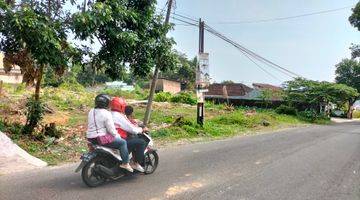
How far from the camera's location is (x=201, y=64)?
69.2 feet

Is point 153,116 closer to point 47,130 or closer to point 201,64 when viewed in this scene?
point 201,64

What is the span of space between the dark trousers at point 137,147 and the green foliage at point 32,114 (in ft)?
18.3

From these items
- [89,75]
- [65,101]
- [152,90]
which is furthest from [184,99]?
[152,90]

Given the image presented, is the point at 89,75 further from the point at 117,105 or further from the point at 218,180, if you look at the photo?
the point at 218,180

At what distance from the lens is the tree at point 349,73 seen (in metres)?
60.4

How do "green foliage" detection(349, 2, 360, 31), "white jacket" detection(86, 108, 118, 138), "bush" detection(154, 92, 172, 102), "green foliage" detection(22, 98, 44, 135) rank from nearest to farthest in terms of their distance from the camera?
1. "white jacket" detection(86, 108, 118, 138)
2. "green foliage" detection(22, 98, 44, 135)
3. "bush" detection(154, 92, 172, 102)
4. "green foliage" detection(349, 2, 360, 31)

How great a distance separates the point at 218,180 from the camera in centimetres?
877

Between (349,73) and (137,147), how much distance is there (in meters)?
59.5

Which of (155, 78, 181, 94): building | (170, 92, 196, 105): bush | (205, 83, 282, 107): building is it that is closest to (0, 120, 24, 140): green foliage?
(170, 92, 196, 105): bush

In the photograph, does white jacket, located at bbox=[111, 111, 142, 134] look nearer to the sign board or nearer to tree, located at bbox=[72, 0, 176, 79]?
tree, located at bbox=[72, 0, 176, 79]

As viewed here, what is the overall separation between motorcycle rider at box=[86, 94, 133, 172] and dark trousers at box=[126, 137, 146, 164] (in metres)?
0.36

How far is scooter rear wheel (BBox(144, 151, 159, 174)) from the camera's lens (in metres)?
9.04

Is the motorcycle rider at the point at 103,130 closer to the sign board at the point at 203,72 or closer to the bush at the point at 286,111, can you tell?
the sign board at the point at 203,72

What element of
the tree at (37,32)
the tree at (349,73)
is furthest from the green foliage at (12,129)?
the tree at (349,73)
